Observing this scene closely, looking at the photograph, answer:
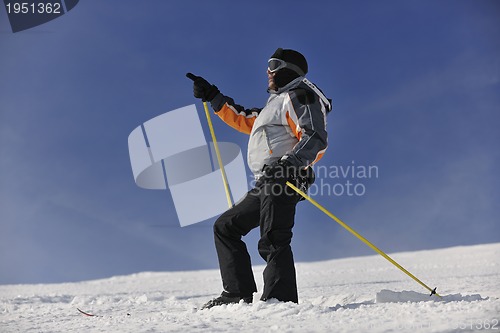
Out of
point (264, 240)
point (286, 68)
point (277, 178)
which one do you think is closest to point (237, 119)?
point (286, 68)

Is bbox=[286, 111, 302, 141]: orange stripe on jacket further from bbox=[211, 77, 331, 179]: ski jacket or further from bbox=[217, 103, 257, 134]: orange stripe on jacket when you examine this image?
bbox=[217, 103, 257, 134]: orange stripe on jacket

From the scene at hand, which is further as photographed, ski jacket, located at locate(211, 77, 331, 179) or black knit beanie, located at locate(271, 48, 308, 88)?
black knit beanie, located at locate(271, 48, 308, 88)

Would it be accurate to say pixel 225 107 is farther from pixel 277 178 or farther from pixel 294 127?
pixel 277 178

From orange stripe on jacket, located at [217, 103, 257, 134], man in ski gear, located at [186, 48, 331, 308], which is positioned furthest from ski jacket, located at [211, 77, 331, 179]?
orange stripe on jacket, located at [217, 103, 257, 134]

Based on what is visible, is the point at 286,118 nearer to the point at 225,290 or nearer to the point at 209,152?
the point at 225,290

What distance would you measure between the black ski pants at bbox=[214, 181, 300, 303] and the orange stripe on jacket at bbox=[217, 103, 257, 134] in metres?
0.71

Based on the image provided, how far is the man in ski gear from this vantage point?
3594mm

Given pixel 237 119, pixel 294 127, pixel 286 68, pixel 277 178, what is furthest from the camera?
pixel 237 119

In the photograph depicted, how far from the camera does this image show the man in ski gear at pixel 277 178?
359cm

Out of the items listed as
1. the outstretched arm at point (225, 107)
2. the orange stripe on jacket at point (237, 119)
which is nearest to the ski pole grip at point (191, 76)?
the outstretched arm at point (225, 107)

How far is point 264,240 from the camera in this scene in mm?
3656

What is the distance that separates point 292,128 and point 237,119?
76 centimetres

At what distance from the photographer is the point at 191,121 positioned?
249 inches

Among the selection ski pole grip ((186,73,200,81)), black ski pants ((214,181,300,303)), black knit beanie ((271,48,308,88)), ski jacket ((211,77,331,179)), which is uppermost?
ski pole grip ((186,73,200,81))
